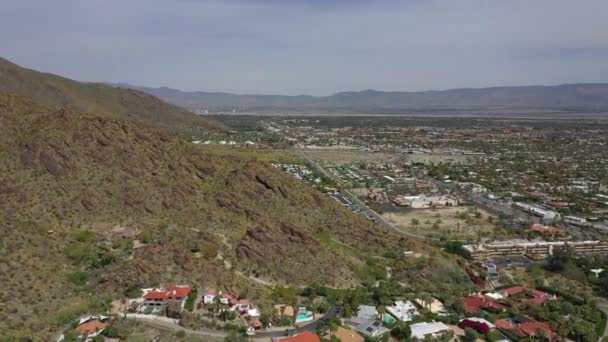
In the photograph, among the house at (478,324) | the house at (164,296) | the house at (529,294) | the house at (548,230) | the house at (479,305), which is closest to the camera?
the house at (164,296)

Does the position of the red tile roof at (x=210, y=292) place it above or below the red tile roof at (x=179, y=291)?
below

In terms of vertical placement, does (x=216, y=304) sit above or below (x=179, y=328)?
above

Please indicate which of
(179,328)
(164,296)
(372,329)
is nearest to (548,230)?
(372,329)

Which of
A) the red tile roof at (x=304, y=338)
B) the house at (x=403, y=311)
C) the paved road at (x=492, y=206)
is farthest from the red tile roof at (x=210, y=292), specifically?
the paved road at (x=492, y=206)

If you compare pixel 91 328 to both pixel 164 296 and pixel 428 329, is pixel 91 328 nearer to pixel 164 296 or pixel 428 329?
pixel 164 296

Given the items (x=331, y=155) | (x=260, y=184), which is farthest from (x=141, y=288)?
(x=331, y=155)

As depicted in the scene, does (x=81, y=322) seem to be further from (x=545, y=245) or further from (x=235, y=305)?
(x=545, y=245)

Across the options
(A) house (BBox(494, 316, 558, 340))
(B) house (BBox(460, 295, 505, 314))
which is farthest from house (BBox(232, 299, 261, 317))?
(A) house (BBox(494, 316, 558, 340))

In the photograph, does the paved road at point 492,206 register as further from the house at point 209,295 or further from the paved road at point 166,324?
the paved road at point 166,324

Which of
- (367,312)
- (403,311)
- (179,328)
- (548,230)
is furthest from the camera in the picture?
(548,230)
